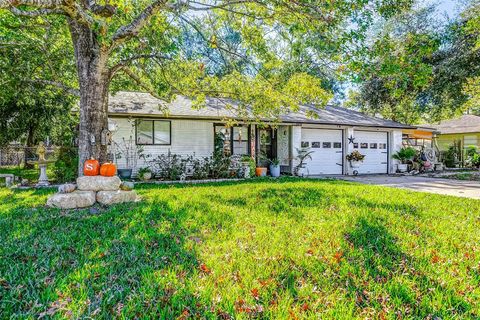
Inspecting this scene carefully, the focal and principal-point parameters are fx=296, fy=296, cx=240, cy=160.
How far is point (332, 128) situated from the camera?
14.1m

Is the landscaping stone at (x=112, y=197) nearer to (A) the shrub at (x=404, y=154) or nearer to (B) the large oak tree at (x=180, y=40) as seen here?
(B) the large oak tree at (x=180, y=40)

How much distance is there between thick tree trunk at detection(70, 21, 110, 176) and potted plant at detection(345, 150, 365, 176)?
36.8 feet

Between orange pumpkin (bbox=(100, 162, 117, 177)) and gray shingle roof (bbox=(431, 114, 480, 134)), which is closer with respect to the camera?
orange pumpkin (bbox=(100, 162, 117, 177))

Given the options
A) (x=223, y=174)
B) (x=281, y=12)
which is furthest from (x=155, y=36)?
(x=223, y=174)

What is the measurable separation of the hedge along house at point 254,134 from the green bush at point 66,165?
5.05 feet

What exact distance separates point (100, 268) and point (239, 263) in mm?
1369

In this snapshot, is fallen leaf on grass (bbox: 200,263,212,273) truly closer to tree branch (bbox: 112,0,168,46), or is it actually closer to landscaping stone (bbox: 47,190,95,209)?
landscaping stone (bbox: 47,190,95,209)

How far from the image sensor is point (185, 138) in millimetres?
12008

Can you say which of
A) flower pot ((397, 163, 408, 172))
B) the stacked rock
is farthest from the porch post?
the stacked rock

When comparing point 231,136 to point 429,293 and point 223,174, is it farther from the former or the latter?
Answer: point 429,293

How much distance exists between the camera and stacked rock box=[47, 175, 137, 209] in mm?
5664

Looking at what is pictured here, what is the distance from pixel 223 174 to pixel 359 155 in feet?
22.6

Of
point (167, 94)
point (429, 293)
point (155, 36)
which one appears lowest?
point (429, 293)

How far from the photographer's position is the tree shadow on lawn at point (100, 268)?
2.25 metres
